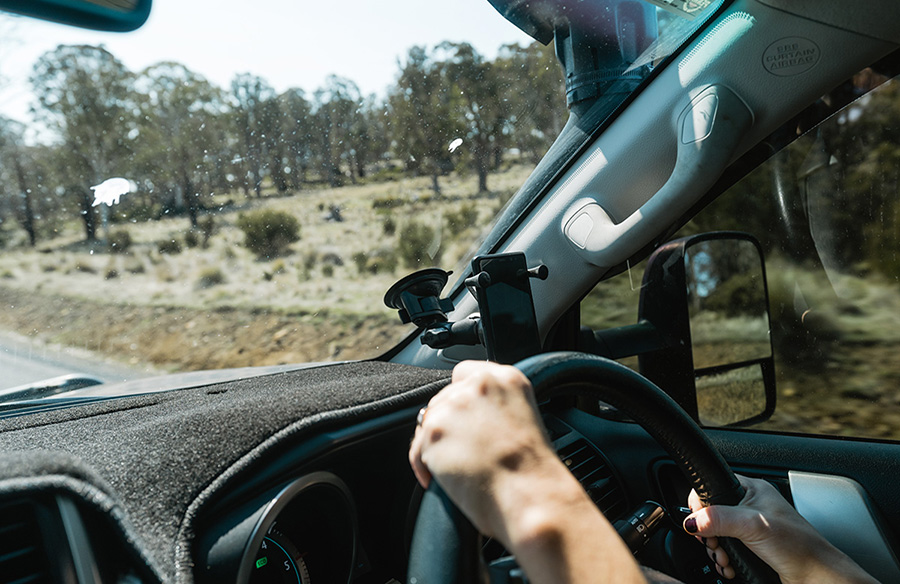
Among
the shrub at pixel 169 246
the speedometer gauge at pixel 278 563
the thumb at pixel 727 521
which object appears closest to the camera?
the thumb at pixel 727 521

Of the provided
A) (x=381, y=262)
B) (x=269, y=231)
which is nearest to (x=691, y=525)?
(x=269, y=231)

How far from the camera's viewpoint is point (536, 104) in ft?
Result: 9.64

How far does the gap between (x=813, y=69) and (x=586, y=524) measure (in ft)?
5.67

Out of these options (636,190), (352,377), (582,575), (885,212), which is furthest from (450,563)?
(885,212)

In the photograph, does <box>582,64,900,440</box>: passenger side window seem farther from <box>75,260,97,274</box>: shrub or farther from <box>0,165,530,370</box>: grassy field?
<box>75,260,97,274</box>: shrub

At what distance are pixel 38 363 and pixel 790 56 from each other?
2557 mm

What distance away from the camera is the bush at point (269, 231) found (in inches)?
127

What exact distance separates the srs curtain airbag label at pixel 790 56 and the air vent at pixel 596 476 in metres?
1.38

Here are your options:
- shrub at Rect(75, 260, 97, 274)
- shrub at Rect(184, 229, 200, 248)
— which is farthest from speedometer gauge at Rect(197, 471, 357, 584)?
shrub at Rect(184, 229, 200, 248)

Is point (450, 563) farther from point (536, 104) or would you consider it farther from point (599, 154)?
point (536, 104)

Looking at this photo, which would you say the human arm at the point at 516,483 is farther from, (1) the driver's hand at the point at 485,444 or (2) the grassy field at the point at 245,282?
(2) the grassy field at the point at 245,282

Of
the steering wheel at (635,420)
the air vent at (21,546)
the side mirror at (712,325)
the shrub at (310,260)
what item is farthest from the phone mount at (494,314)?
the shrub at (310,260)

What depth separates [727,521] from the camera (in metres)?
1.35

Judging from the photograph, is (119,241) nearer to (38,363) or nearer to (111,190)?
(111,190)
